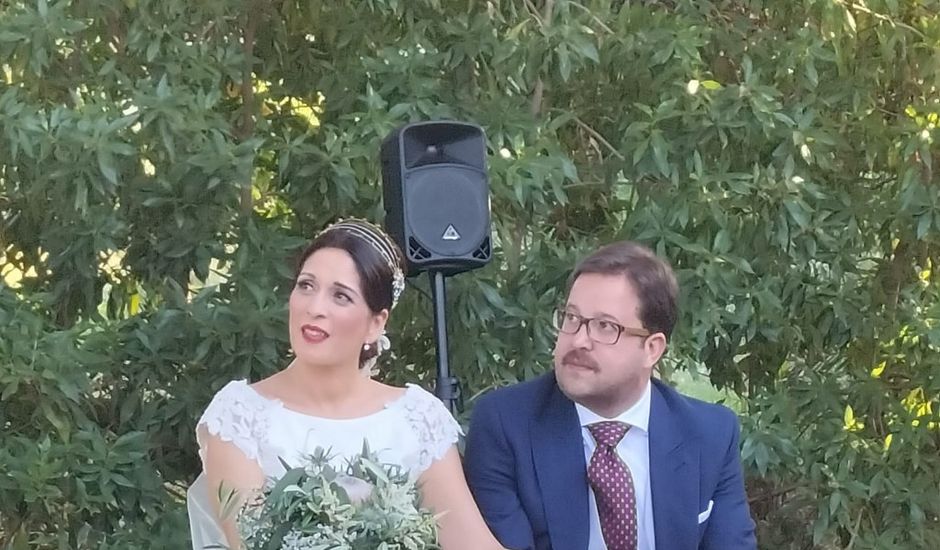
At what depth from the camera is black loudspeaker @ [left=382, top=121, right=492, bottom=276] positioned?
9.15 feet

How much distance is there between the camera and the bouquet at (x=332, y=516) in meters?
1.83

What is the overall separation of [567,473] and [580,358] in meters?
0.25

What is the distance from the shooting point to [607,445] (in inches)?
103

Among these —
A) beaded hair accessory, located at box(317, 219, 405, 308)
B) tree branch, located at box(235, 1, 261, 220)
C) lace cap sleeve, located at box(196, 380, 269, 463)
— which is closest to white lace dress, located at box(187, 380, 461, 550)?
lace cap sleeve, located at box(196, 380, 269, 463)

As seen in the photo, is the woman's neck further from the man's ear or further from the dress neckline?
the man's ear

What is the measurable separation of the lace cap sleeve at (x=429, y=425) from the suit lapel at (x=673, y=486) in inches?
17.1

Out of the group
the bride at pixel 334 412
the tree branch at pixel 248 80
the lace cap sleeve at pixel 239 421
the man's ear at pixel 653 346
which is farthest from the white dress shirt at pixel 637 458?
the tree branch at pixel 248 80

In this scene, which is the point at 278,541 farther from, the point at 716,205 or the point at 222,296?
the point at 716,205

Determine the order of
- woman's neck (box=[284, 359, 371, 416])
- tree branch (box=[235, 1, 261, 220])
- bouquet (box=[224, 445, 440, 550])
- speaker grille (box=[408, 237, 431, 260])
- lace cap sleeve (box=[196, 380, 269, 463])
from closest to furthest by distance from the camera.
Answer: bouquet (box=[224, 445, 440, 550]) → lace cap sleeve (box=[196, 380, 269, 463]) → woman's neck (box=[284, 359, 371, 416]) → speaker grille (box=[408, 237, 431, 260]) → tree branch (box=[235, 1, 261, 220])

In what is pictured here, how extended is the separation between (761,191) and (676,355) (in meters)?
0.48

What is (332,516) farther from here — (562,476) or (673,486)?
(673,486)

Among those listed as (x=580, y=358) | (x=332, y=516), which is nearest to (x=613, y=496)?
(x=580, y=358)

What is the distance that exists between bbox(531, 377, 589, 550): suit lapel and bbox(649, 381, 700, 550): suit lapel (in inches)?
6.0

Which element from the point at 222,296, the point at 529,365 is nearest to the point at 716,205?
the point at 529,365
